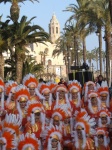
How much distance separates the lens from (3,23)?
23.7 m

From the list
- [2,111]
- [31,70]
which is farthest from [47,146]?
[31,70]

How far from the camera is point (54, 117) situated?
316 inches

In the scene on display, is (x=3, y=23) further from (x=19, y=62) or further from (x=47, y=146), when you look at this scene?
(x=47, y=146)

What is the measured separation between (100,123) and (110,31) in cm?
2177

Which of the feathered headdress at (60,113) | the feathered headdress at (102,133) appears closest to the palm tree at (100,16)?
the feathered headdress at (60,113)

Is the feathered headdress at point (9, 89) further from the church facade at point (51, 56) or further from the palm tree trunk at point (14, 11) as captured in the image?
the church facade at point (51, 56)

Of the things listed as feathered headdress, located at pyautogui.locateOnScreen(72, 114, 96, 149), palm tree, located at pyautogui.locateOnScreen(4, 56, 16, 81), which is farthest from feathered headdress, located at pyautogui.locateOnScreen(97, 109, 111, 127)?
palm tree, located at pyautogui.locateOnScreen(4, 56, 16, 81)

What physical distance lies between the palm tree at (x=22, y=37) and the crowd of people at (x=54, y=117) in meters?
12.9

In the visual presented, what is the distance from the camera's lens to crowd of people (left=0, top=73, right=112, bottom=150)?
7188mm

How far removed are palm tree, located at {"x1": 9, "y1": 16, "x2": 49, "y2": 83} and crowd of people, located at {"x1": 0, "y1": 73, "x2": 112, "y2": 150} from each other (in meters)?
12.9

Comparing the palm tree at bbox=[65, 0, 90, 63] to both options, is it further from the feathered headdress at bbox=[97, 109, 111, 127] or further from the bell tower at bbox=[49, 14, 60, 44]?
the bell tower at bbox=[49, 14, 60, 44]

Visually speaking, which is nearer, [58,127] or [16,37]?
[58,127]

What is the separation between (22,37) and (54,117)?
49.8 ft

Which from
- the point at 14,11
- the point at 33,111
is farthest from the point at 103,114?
the point at 14,11
